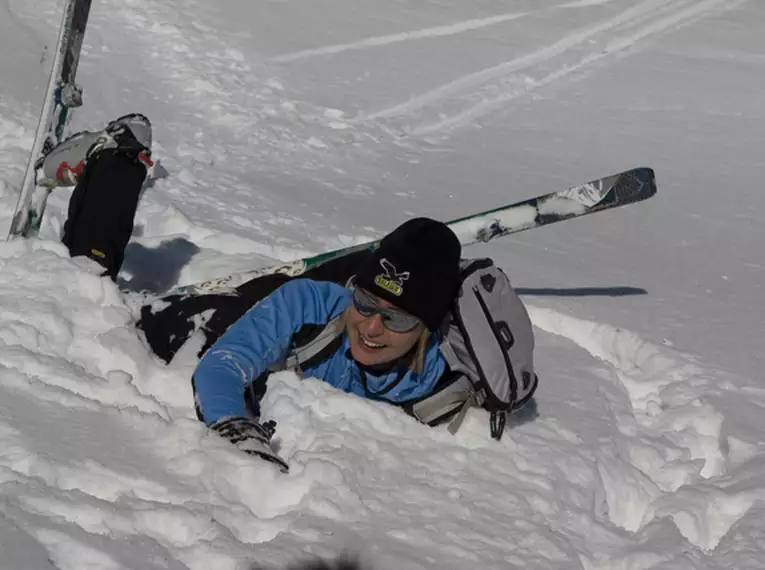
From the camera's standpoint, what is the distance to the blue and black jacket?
3.58m

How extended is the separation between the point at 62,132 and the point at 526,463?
282 centimetres

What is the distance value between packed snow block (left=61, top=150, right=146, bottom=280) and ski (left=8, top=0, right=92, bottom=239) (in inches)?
16.2

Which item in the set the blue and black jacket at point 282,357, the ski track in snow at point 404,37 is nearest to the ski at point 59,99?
the blue and black jacket at point 282,357

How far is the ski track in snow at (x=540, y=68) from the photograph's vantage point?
8906 mm

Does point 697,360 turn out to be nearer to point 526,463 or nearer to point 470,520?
point 526,463

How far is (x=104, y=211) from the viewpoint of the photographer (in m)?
4.61

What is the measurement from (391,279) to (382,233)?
8.90 feet

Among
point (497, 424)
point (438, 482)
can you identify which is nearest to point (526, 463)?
point (497, 424)

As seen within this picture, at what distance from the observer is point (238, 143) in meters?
7.64

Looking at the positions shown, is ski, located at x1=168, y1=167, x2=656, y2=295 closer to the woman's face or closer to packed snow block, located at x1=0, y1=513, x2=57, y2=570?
the woman's face

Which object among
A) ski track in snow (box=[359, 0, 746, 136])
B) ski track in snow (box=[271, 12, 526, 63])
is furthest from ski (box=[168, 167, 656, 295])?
ski track in snow (box=[271, 12, 526, 63])

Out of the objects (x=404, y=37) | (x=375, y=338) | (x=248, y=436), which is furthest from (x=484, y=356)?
(x=404, y=37)

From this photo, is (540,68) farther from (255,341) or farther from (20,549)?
(20,549)

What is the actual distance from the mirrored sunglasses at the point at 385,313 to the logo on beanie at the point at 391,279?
0.07 m
